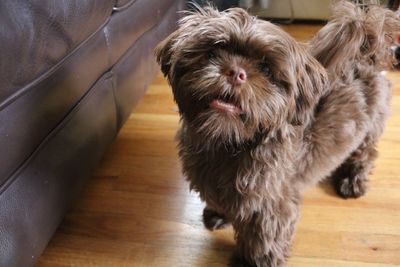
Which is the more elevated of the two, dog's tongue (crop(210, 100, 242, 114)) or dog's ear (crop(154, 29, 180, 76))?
dog's ear (crop(154, 29, 180, 76))

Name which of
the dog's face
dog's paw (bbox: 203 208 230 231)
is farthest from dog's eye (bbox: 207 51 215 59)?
dog's paw (bbox: 203 208 230 231)

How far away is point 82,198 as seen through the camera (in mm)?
1228

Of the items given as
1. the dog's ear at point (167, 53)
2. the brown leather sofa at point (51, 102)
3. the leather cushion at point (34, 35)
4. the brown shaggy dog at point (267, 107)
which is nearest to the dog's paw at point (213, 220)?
the brown shaggy dog at point (267, 107)

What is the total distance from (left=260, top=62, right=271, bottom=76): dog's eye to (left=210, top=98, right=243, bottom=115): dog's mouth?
3.2 inches

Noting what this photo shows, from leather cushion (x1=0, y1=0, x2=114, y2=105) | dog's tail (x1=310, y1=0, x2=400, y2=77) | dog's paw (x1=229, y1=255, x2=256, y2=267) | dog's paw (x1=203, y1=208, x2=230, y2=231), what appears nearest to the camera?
leather cushion (x1=0, y1=0, x2=114, y2=105)

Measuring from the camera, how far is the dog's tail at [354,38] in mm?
883

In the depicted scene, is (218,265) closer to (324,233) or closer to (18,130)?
(324,233)

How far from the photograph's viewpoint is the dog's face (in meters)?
0.67

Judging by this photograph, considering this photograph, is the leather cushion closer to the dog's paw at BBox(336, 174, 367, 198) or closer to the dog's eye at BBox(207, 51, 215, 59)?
the dog's eye at BBox(207, 51, 215, 59)

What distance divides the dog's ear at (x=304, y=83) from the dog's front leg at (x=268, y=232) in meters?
0.22

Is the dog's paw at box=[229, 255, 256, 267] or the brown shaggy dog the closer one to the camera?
the brown shaggy dog

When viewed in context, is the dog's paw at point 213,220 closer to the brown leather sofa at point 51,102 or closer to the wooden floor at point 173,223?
the wooden floor at point 173,223

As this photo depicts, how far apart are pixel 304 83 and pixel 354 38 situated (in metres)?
0.25

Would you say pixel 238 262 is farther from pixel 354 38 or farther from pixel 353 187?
pixel 354 38
